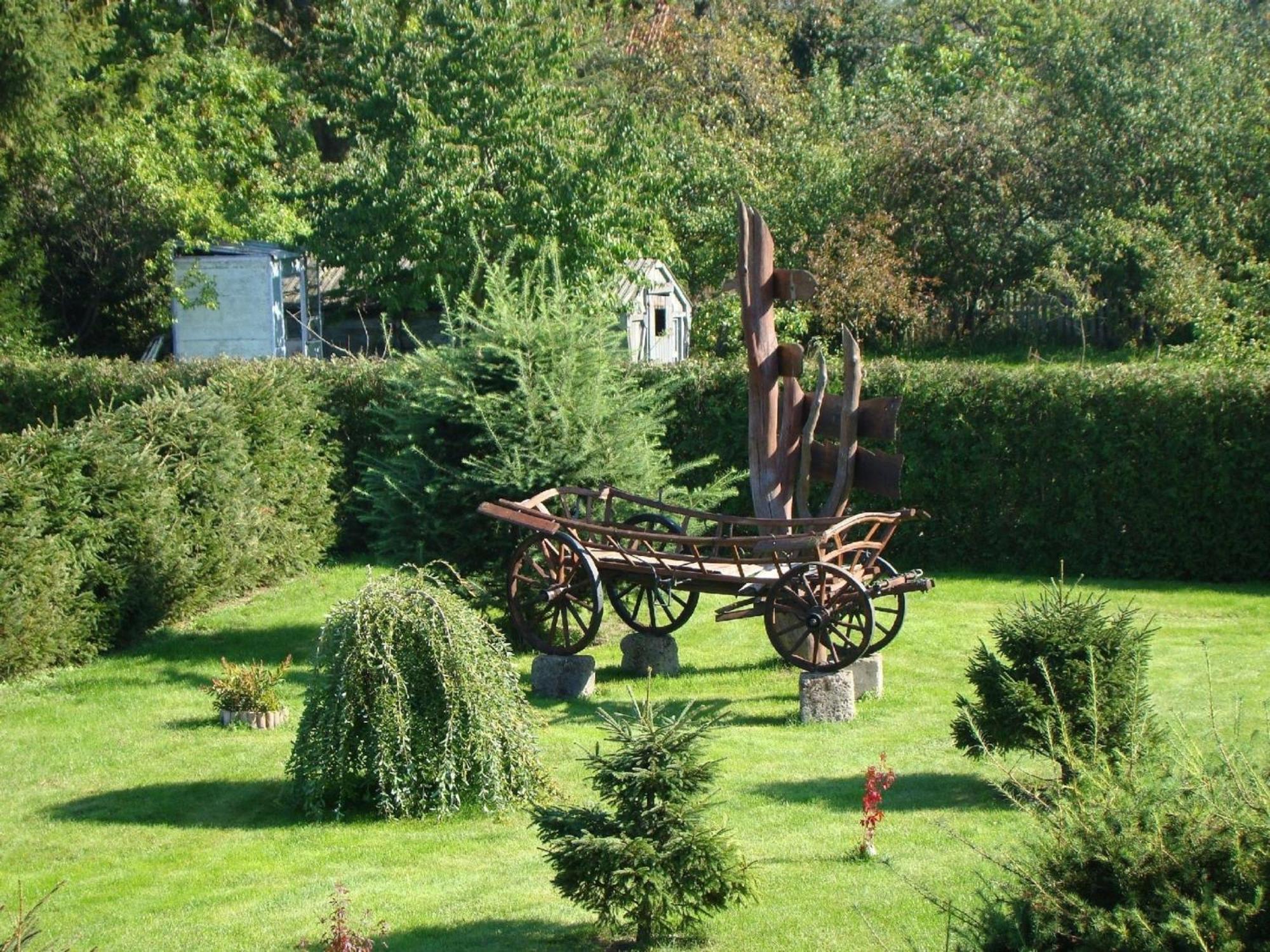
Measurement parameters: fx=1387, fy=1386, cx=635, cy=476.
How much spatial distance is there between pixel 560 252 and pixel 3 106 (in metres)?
8.34

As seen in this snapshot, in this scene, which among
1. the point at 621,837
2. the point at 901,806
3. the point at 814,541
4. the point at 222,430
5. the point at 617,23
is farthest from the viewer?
the point at 617,23

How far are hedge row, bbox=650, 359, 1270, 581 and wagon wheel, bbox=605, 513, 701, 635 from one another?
10.0 feet

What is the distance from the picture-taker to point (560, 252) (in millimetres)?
19672

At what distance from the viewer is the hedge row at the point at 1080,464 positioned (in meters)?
14.6

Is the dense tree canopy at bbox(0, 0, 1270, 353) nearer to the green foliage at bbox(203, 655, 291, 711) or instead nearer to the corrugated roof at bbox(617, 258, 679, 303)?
the corrugated roof at bbox(617, 258, 679, 303)

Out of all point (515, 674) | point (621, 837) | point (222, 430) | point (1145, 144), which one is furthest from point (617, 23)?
point (621, 837)

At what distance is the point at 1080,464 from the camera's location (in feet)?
49.6

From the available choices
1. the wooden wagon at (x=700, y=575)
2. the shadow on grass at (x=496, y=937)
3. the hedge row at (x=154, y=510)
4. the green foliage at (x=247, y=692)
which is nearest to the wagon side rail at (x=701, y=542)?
the wooden wagon at (x=700, y=575)

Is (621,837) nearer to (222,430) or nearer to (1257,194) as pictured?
(222,430)

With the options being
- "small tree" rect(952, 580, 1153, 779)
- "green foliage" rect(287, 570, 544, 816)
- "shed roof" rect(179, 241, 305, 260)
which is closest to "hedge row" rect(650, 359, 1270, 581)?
"green foliage" rect(287, 570, 544, 816)

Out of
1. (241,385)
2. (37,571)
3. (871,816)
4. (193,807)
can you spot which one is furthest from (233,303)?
(871,816)

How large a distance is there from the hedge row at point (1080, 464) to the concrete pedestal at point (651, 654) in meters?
3.72

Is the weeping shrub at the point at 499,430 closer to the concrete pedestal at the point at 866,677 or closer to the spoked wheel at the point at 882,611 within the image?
the spoked wheel at the point at 882,611

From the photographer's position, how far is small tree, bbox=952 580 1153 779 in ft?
23.7
